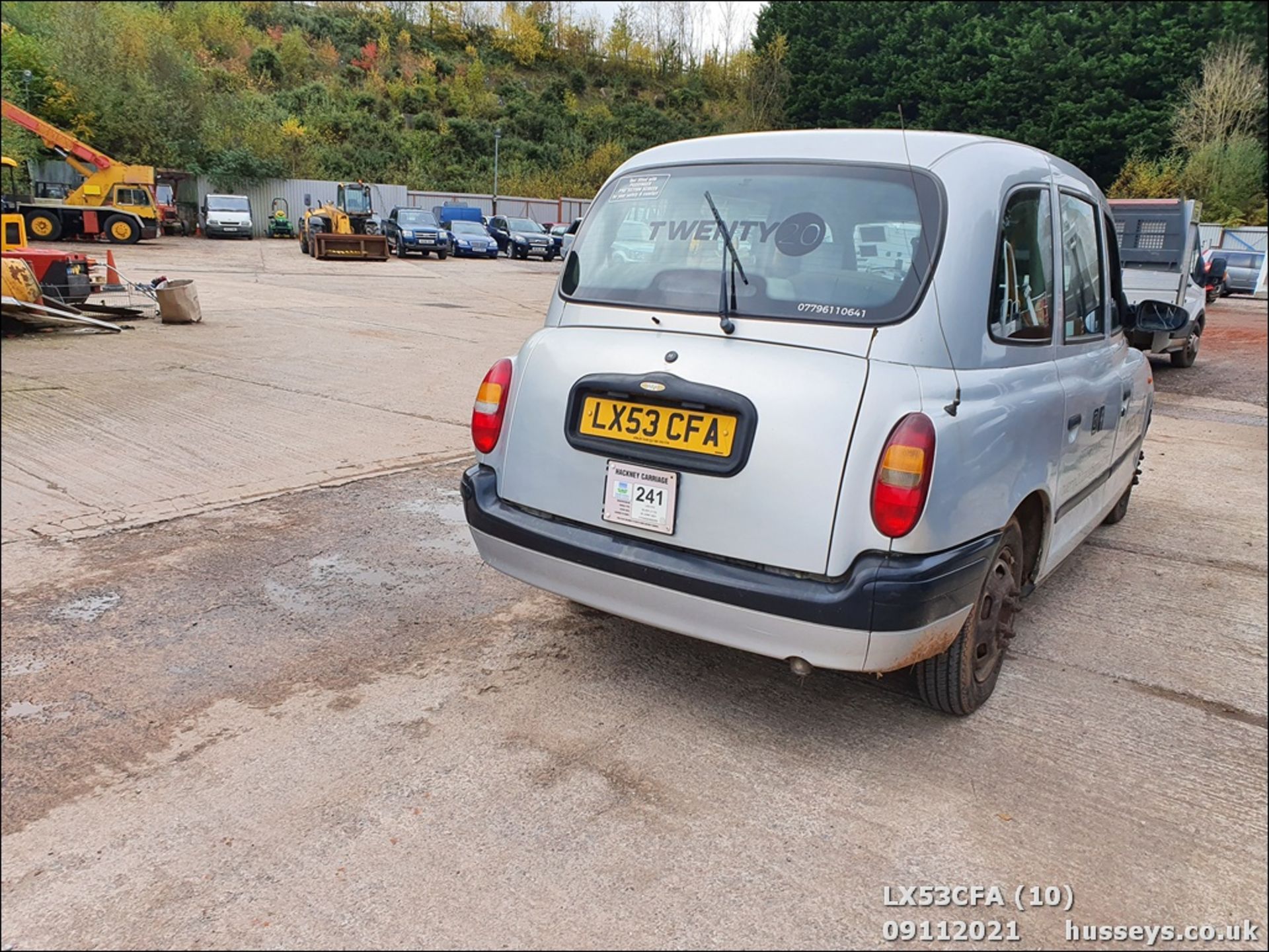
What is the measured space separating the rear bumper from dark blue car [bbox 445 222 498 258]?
1235 inches

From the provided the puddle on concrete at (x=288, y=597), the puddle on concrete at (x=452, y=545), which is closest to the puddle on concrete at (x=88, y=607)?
the puddle on concrete at (x=288, y=597)

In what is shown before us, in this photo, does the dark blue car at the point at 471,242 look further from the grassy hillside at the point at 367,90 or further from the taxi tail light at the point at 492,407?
the taxi tail light at the point at 492,407

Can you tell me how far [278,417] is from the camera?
7031 millimetres

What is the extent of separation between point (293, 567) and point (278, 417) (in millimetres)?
3214

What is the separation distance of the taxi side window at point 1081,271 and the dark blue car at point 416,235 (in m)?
29.3

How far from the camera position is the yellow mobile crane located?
26922mm

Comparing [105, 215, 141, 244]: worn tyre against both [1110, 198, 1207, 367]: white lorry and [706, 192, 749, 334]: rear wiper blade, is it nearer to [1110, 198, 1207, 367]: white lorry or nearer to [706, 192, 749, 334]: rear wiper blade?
[1110, 198, 1207, 367]: white lorry

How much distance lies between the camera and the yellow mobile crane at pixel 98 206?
88.3 ft

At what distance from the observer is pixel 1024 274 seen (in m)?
3.08

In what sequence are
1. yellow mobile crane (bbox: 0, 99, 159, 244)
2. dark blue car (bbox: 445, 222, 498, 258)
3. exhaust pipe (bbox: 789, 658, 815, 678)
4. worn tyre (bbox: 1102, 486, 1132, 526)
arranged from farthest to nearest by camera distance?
dark blue car (bbox: 445, 222, 498, 258) < yellow mobile crane (bbox: 0, 99, 159, 244) < worn tyre (bbox: 1102, 486, 1132, 526) < exhaust pipe (bbox: 789, 658, 815, 678)

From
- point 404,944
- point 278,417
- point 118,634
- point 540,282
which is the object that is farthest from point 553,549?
point 540,282

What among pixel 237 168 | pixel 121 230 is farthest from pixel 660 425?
pixel 237 168

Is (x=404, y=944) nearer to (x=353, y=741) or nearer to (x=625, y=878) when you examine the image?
(x=625, y=878)

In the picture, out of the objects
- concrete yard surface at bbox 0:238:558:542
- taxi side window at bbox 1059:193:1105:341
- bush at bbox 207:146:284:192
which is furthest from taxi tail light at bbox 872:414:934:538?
bush at bbox 207:146:284:192
